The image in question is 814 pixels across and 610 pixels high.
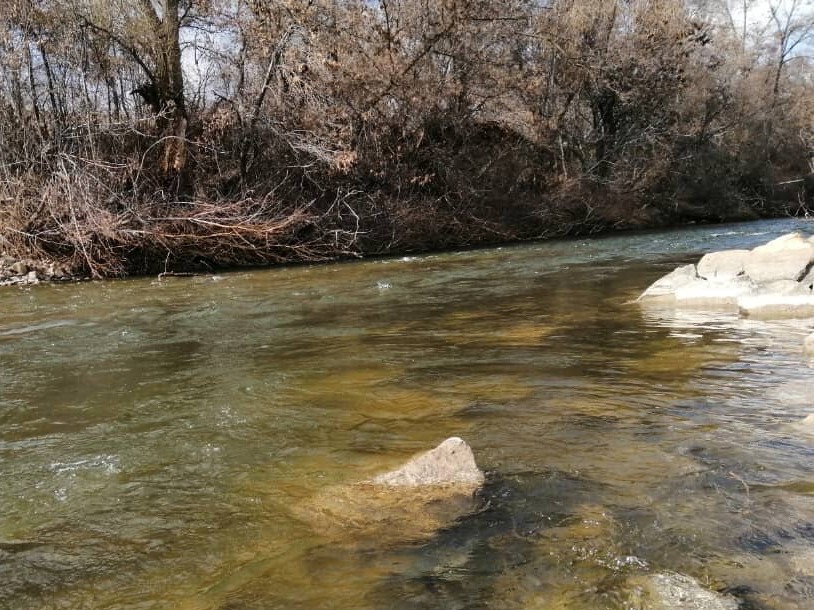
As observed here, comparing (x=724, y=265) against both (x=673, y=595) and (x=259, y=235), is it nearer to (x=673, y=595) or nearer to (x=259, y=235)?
(x=673, y=595)

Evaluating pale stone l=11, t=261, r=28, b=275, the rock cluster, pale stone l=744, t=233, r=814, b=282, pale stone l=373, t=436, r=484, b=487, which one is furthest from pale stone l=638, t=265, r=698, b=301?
pale stone l=11, t=261, r=28, b=275

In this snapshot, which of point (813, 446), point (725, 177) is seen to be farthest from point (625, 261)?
point (725, 177)

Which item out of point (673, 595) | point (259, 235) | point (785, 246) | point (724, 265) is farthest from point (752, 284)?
point (259, 235)

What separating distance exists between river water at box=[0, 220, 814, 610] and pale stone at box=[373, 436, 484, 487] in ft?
0.42

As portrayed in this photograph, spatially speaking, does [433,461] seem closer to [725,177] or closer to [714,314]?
[714,314]

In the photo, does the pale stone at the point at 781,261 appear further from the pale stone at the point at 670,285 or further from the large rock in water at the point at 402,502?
the large rock in water at the point at 402,502

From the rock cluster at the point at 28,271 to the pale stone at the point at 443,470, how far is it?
12.8 m

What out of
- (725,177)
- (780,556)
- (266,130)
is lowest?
(780,556)

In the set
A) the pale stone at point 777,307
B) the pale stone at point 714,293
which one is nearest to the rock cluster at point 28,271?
the pale stone at point 714,293

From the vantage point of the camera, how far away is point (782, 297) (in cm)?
853

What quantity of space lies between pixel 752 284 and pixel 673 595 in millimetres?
7722

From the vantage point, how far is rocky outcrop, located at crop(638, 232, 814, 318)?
8.43 meters

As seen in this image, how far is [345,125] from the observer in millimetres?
18656

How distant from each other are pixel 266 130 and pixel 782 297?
1326 centimetres
